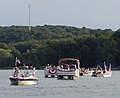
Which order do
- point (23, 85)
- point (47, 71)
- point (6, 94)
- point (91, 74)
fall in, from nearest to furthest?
point (6, 94) < point (23, 85) < point (47, 71) < point (91, 74)

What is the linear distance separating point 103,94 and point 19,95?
9.77 metres

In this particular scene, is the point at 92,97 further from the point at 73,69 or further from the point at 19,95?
the point at 73,69

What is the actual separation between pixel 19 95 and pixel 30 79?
57.3 feet

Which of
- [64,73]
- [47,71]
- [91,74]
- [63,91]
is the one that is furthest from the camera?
[91,74]

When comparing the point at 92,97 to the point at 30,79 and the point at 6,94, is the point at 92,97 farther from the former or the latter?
the point at 30,79

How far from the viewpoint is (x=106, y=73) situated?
140125mm

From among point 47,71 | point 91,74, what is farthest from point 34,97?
point 91,74

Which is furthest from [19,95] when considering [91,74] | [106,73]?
[91,74]

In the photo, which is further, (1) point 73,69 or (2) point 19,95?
(1) point 73,69

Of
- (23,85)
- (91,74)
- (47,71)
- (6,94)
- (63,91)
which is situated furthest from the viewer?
(91,74)

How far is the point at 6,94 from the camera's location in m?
80.9

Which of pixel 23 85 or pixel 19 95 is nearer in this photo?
pixel 19 95

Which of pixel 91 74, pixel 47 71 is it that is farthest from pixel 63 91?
pixel 91 74

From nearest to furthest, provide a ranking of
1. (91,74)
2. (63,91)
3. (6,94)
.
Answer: (6,94) < (63,91) < (91,74)
